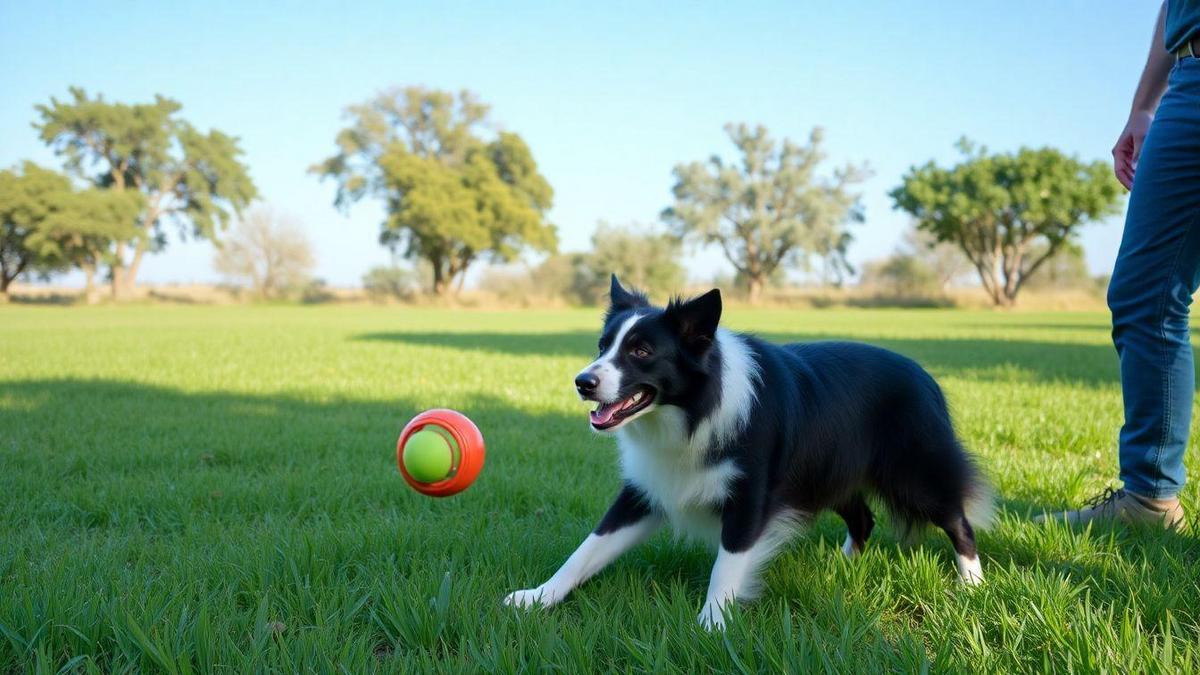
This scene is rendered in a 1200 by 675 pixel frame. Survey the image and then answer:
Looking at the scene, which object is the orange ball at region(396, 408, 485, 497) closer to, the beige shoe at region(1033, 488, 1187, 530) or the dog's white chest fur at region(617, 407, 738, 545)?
the dog's white chest fur at region(617, 407, 738, 545)

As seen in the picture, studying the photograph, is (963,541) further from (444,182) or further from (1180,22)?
(444,182)

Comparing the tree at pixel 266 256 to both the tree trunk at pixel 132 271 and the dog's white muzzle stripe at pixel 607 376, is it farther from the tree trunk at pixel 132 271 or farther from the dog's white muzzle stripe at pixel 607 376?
the dog's white muzzle stripe at pixel 607 376

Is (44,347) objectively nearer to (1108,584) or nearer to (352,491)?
(352,491)

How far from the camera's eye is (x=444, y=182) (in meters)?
57.4

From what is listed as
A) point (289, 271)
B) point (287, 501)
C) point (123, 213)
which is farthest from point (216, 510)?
point (289, 271)

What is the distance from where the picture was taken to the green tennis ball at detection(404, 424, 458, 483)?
3404 millimetres

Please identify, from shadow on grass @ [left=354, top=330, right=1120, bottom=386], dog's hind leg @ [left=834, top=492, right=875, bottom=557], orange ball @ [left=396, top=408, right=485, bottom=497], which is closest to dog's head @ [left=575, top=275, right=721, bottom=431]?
orange ball @ [left=396, top=408, right=485, bottom=497]

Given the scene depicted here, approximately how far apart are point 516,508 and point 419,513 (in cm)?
56

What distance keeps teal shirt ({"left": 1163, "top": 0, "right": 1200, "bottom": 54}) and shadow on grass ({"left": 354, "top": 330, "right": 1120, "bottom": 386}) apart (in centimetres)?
781

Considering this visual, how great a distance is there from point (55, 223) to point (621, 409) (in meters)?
58.7

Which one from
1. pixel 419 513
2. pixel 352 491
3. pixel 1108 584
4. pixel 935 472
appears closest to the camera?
pixel 1108 584

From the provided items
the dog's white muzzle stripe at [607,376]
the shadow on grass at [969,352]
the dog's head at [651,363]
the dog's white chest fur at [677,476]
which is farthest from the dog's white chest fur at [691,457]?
the shadow on grass at [969,352]

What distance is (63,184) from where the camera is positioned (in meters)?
52.4

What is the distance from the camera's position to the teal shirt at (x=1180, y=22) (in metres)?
3.29
